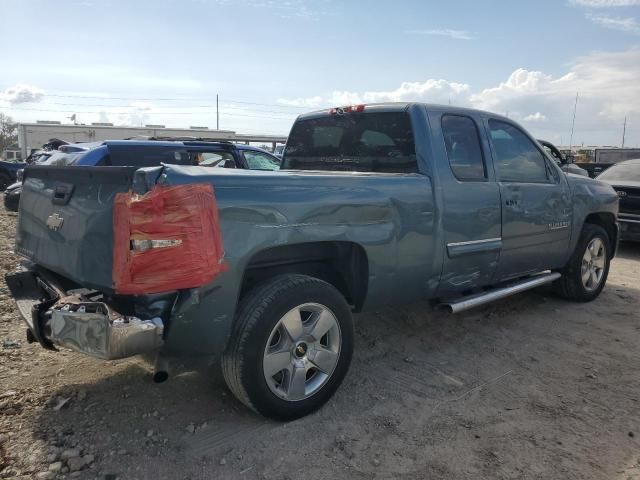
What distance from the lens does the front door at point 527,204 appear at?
14.1 ft

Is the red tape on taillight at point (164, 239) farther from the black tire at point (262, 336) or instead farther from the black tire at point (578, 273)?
the black tire at point (578, 273)

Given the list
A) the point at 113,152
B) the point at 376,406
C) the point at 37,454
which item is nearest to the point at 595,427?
the point at 376,406

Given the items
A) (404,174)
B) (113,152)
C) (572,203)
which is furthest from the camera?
(113,152)

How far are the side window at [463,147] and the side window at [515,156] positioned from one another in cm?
24

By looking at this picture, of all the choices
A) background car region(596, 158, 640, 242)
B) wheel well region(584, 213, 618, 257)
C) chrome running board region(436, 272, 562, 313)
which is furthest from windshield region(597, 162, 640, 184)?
chrome running board region(436, 272, 562, 313)

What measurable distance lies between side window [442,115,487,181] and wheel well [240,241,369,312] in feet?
3.67

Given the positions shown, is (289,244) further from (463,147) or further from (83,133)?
(83,133)

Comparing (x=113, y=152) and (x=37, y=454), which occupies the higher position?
(x=113, y=152)

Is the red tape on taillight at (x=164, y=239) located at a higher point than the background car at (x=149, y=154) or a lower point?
lower

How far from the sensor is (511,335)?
457 cm

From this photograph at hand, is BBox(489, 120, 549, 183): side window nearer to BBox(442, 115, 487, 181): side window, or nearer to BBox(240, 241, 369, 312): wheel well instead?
BBox(442, 115, 487, 181): side window

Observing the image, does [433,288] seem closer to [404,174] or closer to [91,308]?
[404,174]

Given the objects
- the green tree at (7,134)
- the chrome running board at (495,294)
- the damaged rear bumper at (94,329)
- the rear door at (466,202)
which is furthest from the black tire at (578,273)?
the green tree at (7,134)

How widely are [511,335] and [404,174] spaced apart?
196cm
